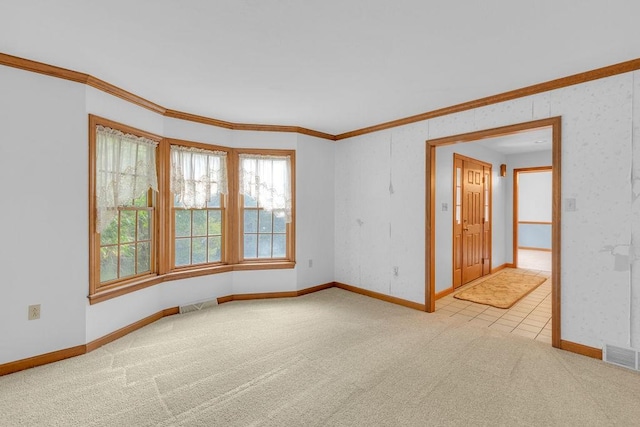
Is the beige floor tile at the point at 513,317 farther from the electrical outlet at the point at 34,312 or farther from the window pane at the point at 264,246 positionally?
the electrical outlet at the point at 34,312

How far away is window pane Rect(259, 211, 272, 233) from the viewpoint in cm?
468

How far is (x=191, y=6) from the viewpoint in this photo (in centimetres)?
189

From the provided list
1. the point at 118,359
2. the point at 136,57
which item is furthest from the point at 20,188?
the point at 118,359

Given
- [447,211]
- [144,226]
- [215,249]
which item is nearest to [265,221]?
[215,249]

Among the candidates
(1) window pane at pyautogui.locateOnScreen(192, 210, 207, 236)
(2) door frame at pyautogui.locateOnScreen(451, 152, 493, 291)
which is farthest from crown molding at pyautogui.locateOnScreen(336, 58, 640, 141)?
(1) window pane at pyautogui.locateOnScreen(192, 210, 207, 236)

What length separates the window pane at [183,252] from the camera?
13.4 ft

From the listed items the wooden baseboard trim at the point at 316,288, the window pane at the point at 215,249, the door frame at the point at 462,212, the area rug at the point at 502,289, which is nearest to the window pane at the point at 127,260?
the window pane at the point at 215,249

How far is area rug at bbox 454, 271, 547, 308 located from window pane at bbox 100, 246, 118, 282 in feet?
15.4

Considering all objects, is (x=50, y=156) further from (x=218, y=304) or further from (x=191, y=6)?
(x=218, y=304)

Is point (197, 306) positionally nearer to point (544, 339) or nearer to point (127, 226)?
point (127, 226)

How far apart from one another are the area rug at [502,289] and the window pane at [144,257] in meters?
4.46

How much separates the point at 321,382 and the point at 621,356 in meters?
2.65

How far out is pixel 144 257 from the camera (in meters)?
3.72

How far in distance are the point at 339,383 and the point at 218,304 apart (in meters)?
2.49
